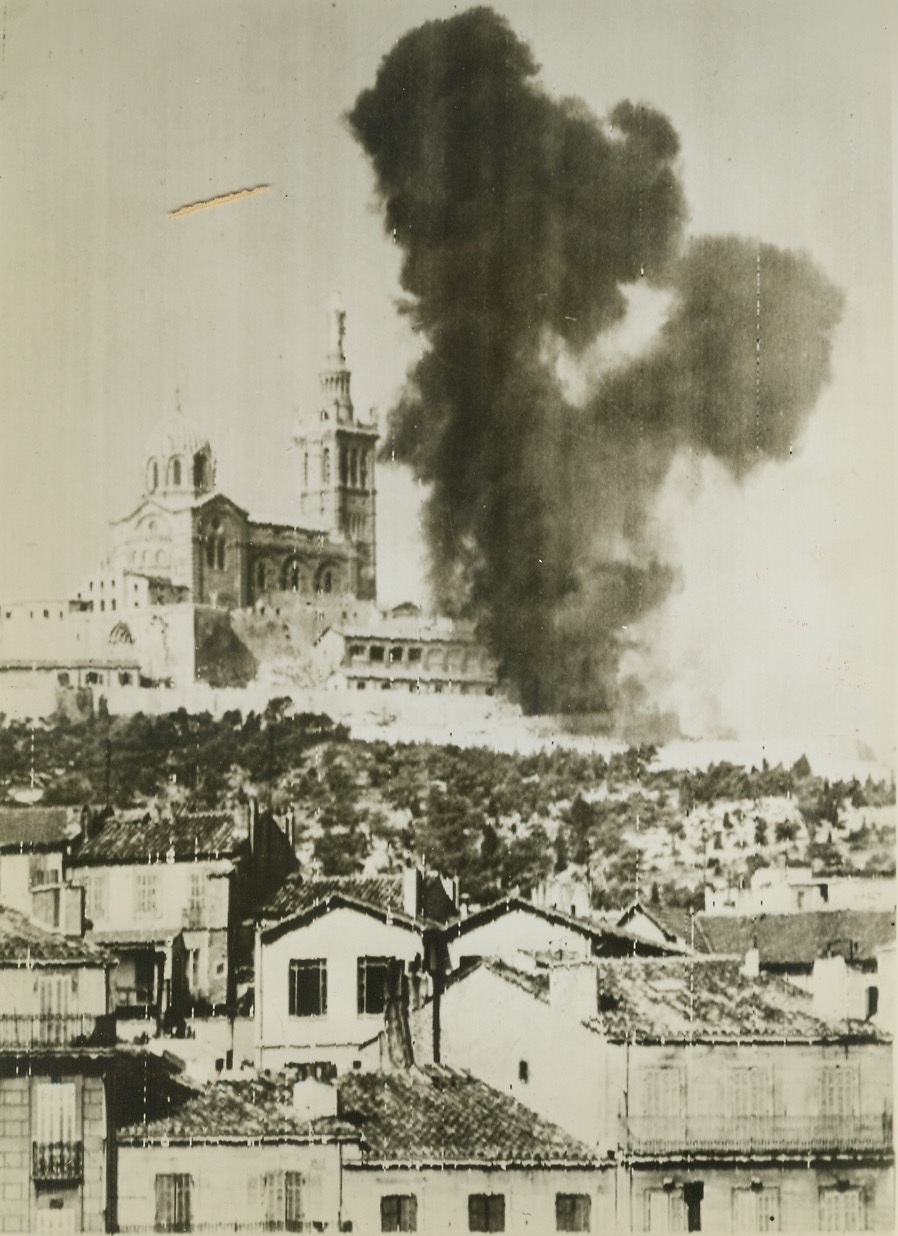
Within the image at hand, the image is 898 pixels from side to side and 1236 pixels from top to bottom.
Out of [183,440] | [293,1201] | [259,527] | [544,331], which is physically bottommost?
[293,1201]

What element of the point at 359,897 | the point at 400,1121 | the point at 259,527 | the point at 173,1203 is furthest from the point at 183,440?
the point at 173,1203

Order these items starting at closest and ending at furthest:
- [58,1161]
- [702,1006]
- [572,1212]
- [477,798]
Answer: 1. [58,1161]
2. [572,1212]
3. [702,1006]
4. [477,798]

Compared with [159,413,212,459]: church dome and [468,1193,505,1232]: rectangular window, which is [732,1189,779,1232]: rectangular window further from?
[159,413,212,459]: church dome

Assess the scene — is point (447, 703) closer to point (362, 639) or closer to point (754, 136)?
point (362, 639)

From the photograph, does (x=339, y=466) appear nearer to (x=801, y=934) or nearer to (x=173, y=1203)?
(x=801, y=934)

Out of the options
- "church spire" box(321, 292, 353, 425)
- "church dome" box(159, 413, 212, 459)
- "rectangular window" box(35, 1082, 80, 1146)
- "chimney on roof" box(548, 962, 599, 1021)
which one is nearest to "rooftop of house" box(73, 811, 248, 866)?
"rectangular window" box(35, 1082, 80, 1146)

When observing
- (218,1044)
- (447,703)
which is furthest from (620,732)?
(218,1044)

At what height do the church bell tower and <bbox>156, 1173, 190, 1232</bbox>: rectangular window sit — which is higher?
the church bell tower
